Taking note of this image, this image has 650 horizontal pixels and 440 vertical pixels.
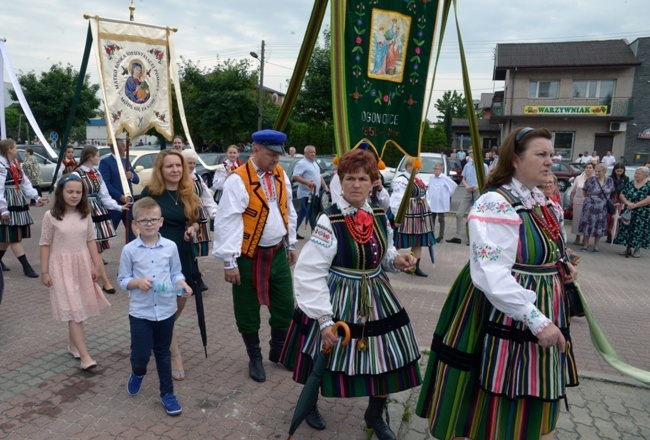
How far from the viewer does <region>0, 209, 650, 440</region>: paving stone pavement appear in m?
3.34

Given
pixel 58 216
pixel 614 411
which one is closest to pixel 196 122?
pixel 58 216

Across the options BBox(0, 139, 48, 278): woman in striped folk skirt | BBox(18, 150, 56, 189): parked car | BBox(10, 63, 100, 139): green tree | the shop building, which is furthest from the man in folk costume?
the shop building

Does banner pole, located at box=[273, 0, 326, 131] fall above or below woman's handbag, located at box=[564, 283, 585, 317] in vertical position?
above

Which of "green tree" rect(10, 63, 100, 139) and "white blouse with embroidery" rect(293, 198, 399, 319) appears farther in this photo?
"green tree" rect(10, 63, 100, 139)

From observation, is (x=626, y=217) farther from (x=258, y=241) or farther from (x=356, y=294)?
(x=356, y=294)

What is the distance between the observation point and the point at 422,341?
4984 millimetres

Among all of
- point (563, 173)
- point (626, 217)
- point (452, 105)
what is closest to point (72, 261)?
point (626, 217)

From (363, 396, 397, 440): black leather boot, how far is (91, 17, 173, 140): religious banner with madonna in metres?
4.07

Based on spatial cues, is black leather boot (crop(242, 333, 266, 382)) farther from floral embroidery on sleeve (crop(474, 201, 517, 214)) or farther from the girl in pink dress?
floral embroidery on sleeve (crop(474, 201, 517, 214))

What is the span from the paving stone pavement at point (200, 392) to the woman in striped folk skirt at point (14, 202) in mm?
1280

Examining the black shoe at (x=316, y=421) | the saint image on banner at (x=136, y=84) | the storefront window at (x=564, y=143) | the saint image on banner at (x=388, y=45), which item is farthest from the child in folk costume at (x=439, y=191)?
the storefront window at (x=564, y=143)

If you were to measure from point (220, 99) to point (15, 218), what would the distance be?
71.6ft

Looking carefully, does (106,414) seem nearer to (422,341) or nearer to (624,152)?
(422,341)

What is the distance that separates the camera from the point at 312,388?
8.36ft
